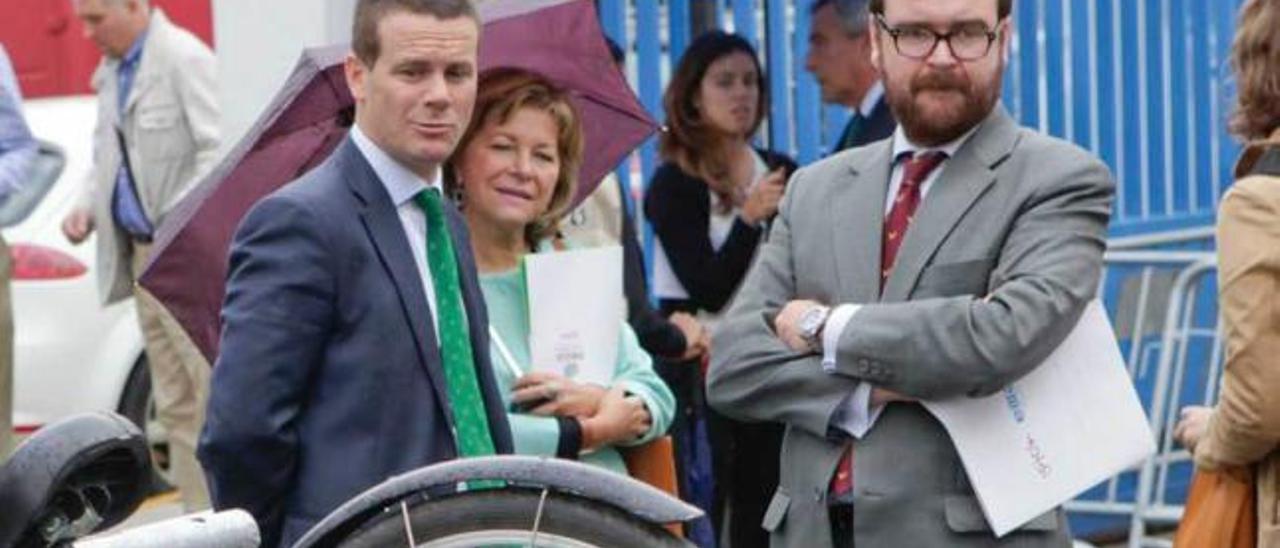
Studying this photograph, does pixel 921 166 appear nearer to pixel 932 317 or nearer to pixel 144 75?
pixel 932 317

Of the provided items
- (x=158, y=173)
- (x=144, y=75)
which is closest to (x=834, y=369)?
(x=158, y=173)

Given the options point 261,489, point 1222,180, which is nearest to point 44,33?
point 1222,180

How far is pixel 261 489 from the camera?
5.12 meters

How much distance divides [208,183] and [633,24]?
338 centimetres

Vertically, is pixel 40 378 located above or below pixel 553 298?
below

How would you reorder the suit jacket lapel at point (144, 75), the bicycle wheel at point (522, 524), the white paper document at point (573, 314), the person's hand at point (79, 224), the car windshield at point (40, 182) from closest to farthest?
the bicycle wheel at point (522, 524) → the white paper document at point (573, 314) → the suit jacket lapel at point (144, 75) → the person's hand at point (79, 224) → the car windshield at point (40, 182)

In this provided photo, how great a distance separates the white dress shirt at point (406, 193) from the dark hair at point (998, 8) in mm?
945

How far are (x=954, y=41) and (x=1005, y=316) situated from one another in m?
0.54

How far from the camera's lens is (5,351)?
27.5 feet

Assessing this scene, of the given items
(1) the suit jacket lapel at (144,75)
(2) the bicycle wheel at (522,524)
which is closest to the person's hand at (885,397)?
(2) the bicycle wheel at (522,524)

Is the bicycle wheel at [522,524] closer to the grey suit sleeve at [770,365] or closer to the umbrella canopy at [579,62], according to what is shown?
the grey suit sleeve at [770,365]

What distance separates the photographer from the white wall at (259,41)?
856 centimetres

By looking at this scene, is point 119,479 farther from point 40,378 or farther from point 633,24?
point 40,378

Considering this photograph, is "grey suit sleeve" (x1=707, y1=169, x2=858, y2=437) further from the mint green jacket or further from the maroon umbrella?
the maroon umbrella
